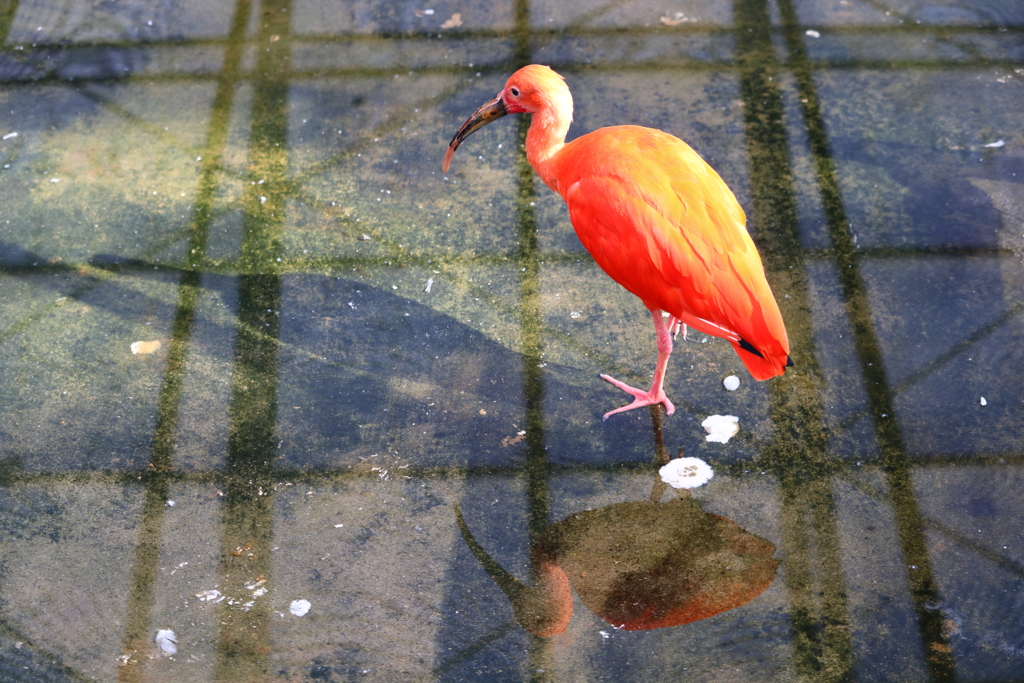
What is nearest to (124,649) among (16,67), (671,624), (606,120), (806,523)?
(671,624)

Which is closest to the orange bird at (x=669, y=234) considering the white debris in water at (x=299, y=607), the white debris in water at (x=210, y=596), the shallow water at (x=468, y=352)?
the shallow water at (x=468, y=352)

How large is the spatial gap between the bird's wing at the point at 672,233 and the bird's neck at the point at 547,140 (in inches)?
9.8

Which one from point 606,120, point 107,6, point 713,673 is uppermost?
point 107,6

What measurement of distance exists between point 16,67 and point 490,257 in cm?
350

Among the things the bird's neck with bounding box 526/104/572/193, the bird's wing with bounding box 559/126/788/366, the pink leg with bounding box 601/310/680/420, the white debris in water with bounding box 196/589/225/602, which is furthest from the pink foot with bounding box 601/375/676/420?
the white debris in water with bounding box 196/589/225/602

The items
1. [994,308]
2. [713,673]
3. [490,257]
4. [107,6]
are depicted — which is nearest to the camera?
[713,673]

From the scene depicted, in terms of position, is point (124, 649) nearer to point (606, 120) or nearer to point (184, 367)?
point (184, 367)

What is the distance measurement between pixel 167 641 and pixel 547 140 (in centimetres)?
255

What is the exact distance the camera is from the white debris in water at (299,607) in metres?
3.48

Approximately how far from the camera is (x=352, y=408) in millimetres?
4172

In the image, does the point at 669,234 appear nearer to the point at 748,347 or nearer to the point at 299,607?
the point at 748,347

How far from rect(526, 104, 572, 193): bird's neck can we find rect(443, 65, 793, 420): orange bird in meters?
0.06

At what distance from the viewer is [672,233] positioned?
358cm

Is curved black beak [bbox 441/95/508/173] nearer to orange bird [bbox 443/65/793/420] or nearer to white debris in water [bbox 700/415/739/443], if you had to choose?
orange bird [bbox 443/65/793/420]
